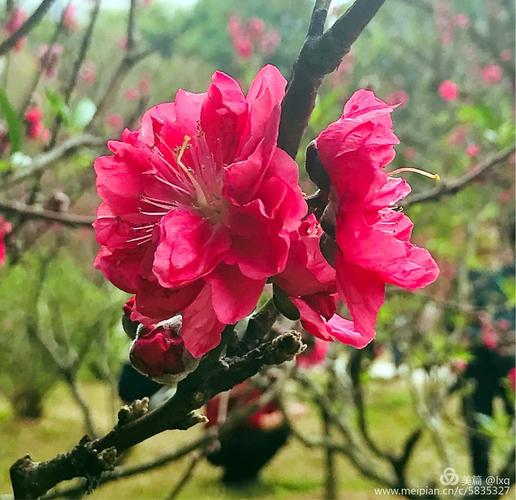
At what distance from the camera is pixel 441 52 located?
616cm

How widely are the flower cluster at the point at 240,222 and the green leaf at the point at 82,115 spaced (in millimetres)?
1400

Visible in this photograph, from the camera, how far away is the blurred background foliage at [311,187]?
261 centimetres

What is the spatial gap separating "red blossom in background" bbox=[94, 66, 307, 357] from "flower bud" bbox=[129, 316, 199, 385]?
0.06 feet

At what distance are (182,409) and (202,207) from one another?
0.14 metres

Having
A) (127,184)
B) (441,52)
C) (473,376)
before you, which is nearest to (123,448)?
(127,184)

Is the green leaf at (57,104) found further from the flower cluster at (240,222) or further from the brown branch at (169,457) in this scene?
the flower cluster at (240,222)

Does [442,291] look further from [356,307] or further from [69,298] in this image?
[356,307]

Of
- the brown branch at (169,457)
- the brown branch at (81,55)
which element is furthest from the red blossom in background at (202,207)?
the brown branch at (81,55)

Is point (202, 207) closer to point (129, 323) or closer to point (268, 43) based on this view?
point (129, 323)

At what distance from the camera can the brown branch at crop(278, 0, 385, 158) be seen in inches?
16.9

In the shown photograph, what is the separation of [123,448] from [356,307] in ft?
0.64

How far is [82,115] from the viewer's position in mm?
1934

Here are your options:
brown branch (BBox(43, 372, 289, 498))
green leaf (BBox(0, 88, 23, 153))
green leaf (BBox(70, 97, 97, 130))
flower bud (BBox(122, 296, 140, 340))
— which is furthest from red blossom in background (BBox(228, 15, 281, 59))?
flower bud (BBox(122, 296, 140, 340))

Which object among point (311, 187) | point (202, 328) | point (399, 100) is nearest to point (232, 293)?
point (202, 328)
